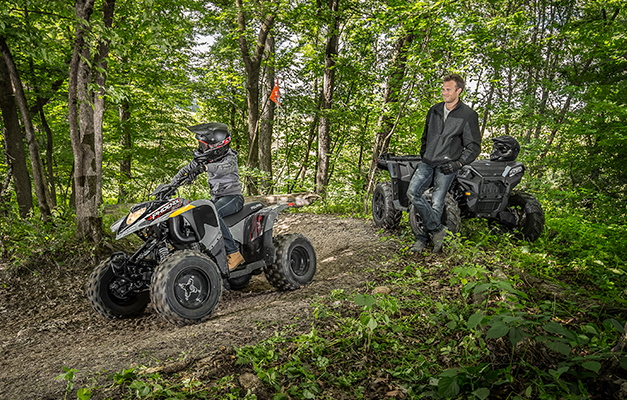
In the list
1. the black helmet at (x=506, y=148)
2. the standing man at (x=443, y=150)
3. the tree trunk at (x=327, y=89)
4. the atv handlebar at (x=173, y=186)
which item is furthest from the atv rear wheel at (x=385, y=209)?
the tree trunk at (x=327, y=89)

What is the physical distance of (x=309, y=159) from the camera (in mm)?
17594

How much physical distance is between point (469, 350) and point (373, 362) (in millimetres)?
629

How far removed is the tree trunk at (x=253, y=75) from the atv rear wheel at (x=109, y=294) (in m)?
8.32

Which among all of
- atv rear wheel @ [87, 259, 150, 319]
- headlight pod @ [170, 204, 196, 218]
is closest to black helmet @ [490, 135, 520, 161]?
headlight pod @ [170, 204, 196, 218]

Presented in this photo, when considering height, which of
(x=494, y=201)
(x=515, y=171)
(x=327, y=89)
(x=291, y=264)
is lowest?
(x=291, y=264)

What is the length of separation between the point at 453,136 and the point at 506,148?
144cm

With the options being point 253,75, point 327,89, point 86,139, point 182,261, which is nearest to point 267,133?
point 253,75

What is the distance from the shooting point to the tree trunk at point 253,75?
36.8ft

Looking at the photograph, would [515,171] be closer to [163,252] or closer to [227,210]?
[227,210]

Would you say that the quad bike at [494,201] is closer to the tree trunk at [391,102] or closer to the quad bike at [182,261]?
the quad bike at [182,261]

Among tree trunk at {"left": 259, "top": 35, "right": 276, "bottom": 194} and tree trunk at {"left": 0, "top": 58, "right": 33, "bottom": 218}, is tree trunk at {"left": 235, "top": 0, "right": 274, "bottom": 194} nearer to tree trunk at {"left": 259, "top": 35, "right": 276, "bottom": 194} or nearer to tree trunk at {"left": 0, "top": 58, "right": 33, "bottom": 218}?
tree trunk at {"left": 259, "top": 35, "right": 276, "bottom": 194}

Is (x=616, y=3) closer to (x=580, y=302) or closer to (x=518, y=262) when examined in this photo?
(x=518, y=262)

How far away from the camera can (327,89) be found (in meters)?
12.3

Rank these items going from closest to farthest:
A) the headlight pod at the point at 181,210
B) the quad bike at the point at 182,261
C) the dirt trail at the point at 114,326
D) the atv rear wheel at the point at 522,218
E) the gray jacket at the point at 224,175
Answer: the dirt trail at the point at 114,326 < the quad bike at the point at 182,261 < the headlight pod at the point at 181,210 < the gray jacket at the point at 224,175 < the atv rear wheel at the point at 522,218
